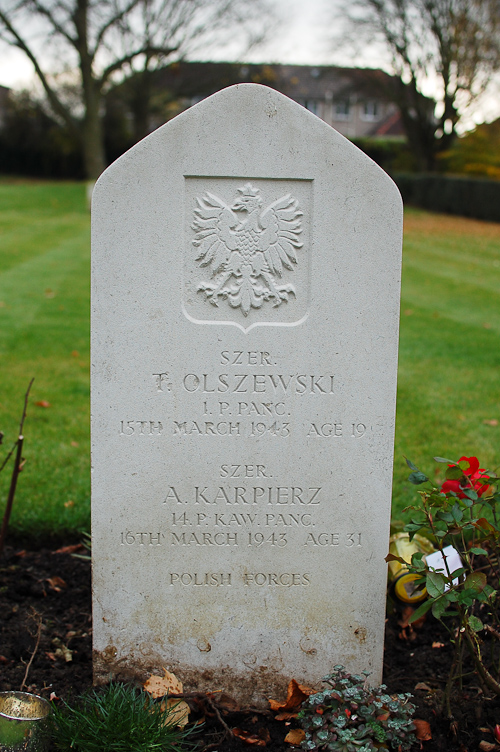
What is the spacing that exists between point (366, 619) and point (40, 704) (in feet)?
4.14

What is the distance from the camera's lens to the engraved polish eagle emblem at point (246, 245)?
2.57 m

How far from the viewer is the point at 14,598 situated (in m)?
3.36

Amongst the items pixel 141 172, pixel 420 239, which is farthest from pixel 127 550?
pixel 420 239

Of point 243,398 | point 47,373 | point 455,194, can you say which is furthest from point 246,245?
point 455,194

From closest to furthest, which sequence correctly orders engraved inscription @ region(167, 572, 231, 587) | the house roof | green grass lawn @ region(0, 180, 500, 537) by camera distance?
engraved inscription @ region(167, 572, 231, 587)
green grass lawn @ region(0, 180, 500, 537)
the house roof

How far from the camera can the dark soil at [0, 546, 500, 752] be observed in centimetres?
260

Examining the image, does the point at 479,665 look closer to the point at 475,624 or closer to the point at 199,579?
the point at 475,624

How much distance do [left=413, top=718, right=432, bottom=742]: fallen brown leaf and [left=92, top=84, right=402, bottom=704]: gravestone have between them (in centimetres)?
34

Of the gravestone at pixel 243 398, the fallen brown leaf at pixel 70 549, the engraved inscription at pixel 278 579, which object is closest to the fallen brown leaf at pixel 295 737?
the gravestone at pixel 243 398

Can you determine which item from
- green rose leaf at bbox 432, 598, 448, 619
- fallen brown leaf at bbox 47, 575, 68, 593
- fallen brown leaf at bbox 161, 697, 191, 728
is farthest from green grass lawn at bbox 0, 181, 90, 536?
green rose leaf at bbox 432, 598, 448, 619

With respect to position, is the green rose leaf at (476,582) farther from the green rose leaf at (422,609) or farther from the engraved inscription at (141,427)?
the engraved inscription at (141,427)

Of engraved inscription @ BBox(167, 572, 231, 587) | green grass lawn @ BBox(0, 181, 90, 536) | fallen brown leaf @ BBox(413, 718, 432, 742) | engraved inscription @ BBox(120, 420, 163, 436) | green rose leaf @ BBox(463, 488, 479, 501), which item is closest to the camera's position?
green rose leaf @ BBox(463, 488, 479, 501)

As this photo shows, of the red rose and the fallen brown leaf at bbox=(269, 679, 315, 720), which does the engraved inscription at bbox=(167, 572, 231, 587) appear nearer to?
the fallen brown leaf at bbox=(269, 679, 315, 720)

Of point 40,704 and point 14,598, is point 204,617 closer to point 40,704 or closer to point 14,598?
point 40,704
